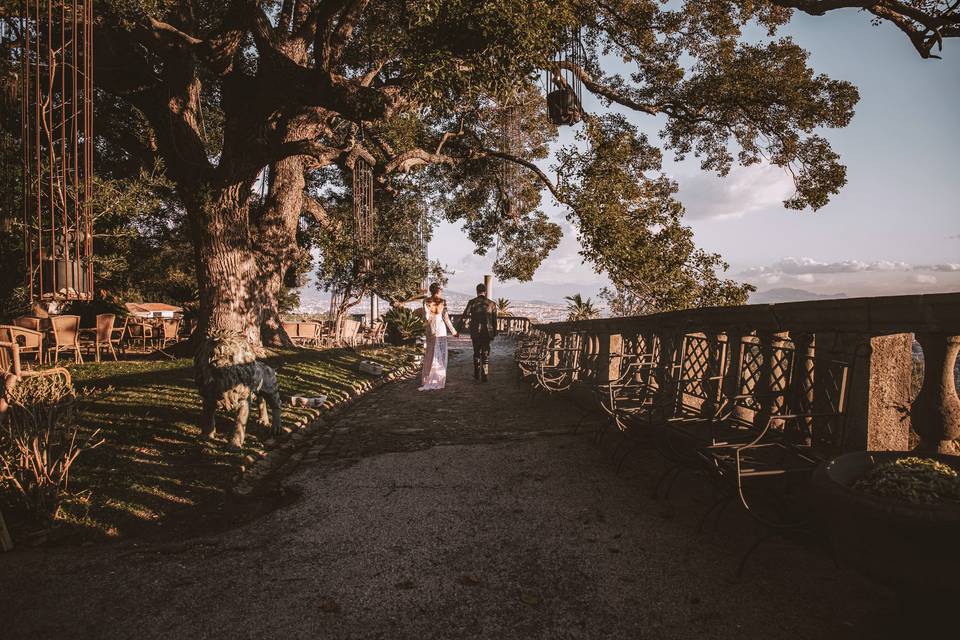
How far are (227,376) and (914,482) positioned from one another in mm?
6094

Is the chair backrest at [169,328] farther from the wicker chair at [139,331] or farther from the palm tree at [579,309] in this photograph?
the palm tree at [579,309]

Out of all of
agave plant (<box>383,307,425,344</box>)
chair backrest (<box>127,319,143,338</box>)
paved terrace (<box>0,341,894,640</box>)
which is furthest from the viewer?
agave plant (<box>383,307,425,344</box>)

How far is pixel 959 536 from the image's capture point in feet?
6.43

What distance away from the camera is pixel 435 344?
10.9 metres

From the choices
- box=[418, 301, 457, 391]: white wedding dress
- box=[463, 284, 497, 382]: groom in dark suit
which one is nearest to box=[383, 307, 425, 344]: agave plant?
box=[463, 284, 497, 382]: groom in dark suit

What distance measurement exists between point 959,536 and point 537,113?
1840 cm

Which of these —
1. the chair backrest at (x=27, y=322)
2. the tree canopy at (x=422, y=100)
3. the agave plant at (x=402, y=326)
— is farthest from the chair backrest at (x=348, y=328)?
the chair backrest at (x=27, y=322)

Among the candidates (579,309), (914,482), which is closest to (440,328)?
(914,482)

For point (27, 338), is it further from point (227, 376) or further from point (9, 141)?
point (227, 376)

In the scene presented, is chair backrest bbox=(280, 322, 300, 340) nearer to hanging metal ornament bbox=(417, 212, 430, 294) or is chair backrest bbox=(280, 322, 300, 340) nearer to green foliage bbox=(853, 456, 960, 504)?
hanging metal ornament bbox=(417, 212, 430, 294)

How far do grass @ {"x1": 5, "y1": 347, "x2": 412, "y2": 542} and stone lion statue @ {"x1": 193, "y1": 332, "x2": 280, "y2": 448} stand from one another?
29 cm

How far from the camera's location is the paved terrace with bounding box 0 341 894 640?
2703mm

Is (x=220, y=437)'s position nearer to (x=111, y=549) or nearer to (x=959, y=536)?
(x=111, y=549)

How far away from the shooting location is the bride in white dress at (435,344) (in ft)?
35.7
